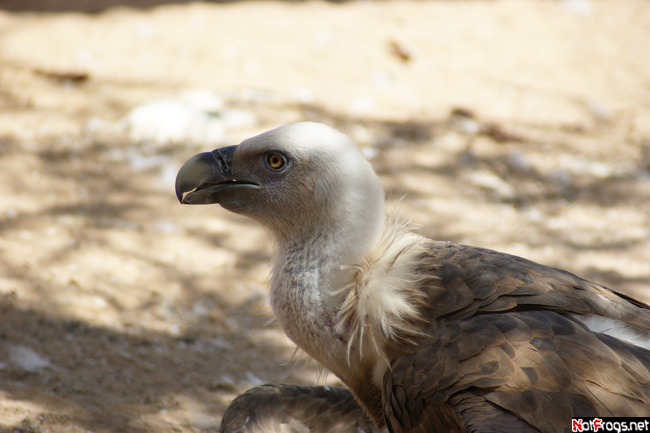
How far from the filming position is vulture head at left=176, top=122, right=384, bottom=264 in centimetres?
209

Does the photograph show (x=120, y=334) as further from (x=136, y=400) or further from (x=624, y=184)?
(x=624, y=184)

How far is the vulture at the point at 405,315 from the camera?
1696 millimetres

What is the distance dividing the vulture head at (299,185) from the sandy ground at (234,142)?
7.9 inches

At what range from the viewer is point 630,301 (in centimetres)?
223

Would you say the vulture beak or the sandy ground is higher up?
the vulture beak

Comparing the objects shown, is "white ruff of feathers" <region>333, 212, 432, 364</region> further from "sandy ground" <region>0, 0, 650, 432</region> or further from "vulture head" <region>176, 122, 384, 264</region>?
"sandy ground" <region>0, 0, 650, 432</region>

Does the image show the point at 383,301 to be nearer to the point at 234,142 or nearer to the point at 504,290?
the point at 504,290

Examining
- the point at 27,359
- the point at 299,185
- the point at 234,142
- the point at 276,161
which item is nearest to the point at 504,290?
the point at 299,185

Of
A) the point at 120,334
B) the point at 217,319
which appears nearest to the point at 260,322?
the point at 217,319

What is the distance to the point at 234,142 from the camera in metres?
4.91

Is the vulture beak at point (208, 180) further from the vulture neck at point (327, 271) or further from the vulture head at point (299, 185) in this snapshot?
the vulture neck at point (327, 271)

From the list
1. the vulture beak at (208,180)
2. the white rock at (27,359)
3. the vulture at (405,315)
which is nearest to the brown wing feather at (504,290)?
the vulture at (405,315)

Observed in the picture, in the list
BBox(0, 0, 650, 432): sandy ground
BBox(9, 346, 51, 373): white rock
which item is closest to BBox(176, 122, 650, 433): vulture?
BBox(0, 0, 650, 432): sandy ground

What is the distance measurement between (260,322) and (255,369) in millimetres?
414
